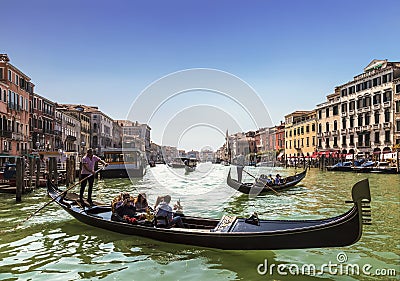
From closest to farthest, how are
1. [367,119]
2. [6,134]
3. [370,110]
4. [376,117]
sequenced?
1. [6,134]
2. [376,117]
3. [370,110]
4. [367,119]

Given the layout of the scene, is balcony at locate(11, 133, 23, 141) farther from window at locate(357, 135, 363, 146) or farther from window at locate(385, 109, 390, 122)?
Answer: window at locate(357, 135, 363, 146)

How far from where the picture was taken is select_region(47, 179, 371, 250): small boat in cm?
462

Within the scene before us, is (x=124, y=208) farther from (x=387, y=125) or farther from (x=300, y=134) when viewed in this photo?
(x=300, y=134)

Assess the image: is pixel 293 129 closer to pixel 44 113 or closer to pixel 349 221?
pixel 44 113

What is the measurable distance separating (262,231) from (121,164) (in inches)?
796

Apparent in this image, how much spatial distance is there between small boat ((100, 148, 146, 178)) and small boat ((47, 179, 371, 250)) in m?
17.0

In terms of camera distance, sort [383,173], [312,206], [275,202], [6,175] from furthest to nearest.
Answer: [383,173] < [6,175] < [275,202] < [312,206]

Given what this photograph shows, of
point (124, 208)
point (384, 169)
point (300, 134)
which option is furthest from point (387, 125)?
point (124, 208)

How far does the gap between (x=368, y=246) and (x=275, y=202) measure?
5.83 meters

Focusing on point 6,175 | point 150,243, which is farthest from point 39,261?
point 6,175

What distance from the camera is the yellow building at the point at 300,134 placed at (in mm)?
48153

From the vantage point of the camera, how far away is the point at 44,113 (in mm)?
36719

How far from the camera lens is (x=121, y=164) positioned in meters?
24.6

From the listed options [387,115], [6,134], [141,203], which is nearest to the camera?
[141,203]
